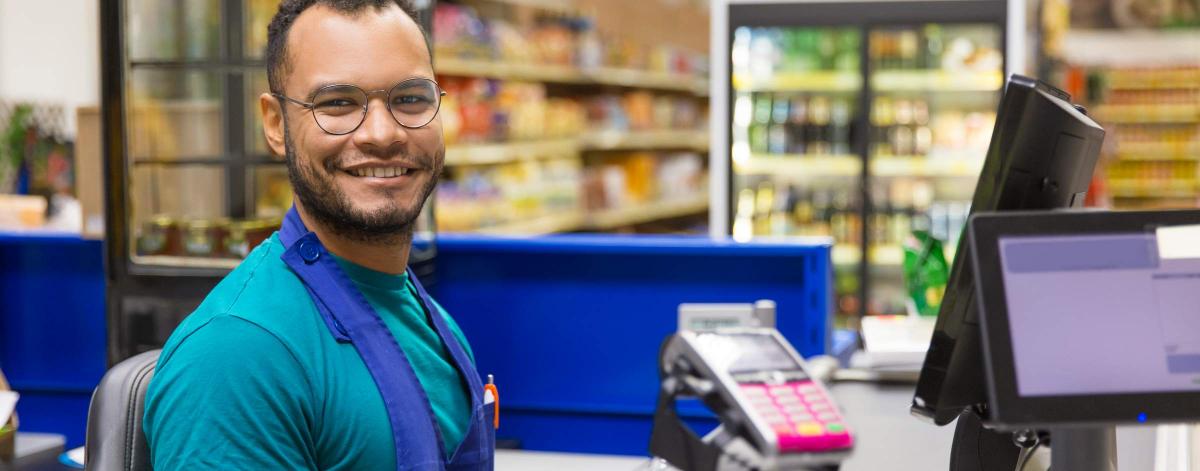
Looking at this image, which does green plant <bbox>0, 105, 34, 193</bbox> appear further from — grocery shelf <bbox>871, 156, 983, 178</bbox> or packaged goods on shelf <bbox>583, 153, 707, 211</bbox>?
grocery shelf <bbox>871, 156, 983, 178</bbox>

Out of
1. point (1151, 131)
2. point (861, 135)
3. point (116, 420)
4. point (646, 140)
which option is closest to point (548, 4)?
point (646, 140)

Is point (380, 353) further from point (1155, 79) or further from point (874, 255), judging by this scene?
point (1155, 79)

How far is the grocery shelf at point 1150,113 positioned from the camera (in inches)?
484

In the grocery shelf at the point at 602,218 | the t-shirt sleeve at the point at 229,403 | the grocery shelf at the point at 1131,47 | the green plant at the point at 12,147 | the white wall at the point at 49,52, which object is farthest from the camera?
the grocery shelf at the point at 1131,47

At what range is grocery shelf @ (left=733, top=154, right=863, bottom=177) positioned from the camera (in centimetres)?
682

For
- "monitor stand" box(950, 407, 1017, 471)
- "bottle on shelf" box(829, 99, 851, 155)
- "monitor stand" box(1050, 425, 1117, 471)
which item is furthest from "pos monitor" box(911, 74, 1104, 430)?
"bottle on shelf" box(829, 99, 851, 155)

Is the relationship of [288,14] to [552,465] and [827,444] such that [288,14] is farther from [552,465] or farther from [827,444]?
[552,465]

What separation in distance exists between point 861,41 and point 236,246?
3.69m

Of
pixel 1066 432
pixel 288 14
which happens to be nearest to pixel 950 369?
pixel 1066 432

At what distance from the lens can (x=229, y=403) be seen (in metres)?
1.39

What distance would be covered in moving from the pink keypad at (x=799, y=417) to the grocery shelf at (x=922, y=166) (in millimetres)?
5914

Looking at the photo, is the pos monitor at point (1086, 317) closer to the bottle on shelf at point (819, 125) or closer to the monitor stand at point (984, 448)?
the monitor stand at point (984, 448)

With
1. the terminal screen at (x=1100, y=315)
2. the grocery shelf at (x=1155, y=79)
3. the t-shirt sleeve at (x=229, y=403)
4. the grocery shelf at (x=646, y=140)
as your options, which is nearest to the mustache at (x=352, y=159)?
the t-shirt sleeve at (x=229, y=403)

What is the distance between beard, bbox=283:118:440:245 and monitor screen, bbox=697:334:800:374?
2.25 ft
